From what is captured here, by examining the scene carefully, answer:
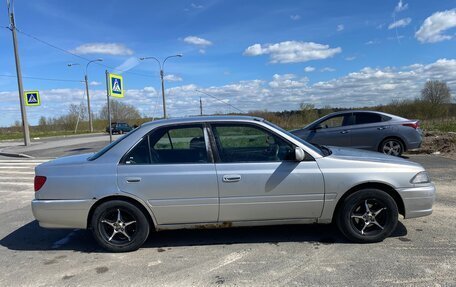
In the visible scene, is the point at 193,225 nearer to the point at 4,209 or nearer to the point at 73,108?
the point at 4,209

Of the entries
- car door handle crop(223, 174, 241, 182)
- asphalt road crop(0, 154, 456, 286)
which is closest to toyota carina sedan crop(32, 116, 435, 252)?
car door handle crop(223, 174, 241, 182)

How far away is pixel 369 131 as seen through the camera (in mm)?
11508

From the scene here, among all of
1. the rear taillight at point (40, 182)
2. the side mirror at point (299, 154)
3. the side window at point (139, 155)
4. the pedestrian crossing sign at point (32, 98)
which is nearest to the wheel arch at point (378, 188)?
the side mirror at point (299, 154)

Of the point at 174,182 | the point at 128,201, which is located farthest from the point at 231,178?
the point at 128,201

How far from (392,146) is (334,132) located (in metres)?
1.72

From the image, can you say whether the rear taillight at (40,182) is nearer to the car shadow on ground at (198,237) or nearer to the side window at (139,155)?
the car shadow on ground at (198,237)

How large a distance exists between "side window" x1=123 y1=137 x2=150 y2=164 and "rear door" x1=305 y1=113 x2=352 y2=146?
786cm

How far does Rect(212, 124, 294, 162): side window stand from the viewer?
183 inches

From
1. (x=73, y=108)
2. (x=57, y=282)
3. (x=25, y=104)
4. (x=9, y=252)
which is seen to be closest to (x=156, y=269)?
(x=57, y=282)

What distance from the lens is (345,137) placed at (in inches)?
458

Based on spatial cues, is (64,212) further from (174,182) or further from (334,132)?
(334,132)

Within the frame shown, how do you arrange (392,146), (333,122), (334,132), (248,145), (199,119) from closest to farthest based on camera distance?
(199,119), (248,145), (392,146), (334,132), (333,122)

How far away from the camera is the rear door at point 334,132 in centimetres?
1166

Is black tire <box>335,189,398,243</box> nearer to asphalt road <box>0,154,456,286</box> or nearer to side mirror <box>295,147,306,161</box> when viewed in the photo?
asphalt road <box>0,154,456,286</box>
